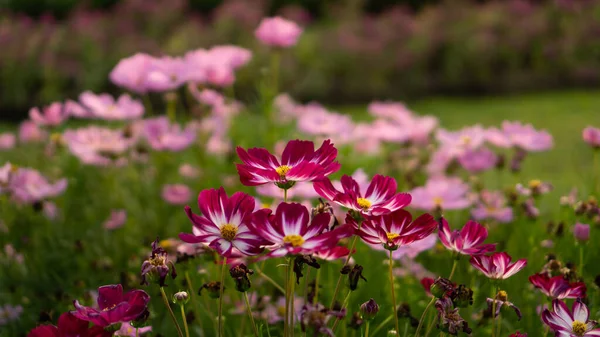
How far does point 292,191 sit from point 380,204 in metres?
0.70

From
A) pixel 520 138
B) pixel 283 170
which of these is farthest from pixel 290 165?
pixel 520 138

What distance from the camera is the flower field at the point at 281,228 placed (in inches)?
33.7

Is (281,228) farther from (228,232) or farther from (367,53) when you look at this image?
(367,53)

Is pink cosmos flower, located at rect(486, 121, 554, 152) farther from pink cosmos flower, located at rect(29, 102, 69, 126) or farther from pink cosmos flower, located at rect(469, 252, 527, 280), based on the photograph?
pink cosmos flower, located at rect(29, 102, 69, 126)

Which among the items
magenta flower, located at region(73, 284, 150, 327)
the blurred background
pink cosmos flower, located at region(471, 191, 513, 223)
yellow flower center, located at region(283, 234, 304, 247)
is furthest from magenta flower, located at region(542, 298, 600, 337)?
the blurred background

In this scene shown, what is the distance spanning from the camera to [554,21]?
17.2ft

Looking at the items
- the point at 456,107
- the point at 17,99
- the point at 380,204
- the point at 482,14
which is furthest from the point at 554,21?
the point at 380,204

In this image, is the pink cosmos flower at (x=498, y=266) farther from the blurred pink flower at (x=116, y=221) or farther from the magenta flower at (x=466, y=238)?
the blurred pink flower at (x=116, y=221)

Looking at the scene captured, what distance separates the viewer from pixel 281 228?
814mm

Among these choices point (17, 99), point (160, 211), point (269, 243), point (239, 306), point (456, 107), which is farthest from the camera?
point (17, 99)

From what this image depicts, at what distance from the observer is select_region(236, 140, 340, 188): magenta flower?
2.73 feet

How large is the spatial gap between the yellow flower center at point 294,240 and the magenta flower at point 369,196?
0.27 feet

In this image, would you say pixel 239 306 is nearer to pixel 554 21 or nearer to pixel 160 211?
pixel 160 211

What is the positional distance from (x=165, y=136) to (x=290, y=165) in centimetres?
118
